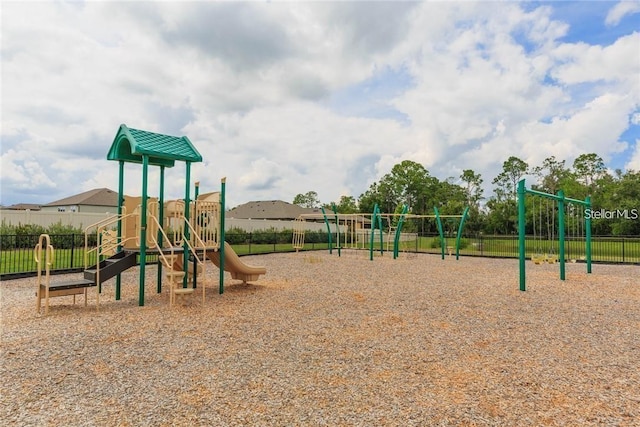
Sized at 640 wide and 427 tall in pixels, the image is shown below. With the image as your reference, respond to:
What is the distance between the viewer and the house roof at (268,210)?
53750 mm

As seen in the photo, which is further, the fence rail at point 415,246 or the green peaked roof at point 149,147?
the fence rail at point 415,246

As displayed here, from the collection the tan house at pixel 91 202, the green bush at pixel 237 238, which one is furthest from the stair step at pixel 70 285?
the tan house at pixel 91 202

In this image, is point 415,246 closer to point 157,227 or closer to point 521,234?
point 521,234

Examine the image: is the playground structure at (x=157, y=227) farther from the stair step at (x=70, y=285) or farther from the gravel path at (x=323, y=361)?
the gravel path at (x=323, y=361)

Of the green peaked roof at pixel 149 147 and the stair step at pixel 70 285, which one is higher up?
the green peaked roof at pixel 149 147

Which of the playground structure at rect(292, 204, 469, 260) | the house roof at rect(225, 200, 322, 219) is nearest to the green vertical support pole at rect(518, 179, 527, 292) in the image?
the playground structure at rect(292, 204, 469, 260)

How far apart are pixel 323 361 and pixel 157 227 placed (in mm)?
5465

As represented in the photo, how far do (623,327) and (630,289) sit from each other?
4384mm

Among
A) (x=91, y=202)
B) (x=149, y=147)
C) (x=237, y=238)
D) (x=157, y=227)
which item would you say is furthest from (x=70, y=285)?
(x=91, y=202)

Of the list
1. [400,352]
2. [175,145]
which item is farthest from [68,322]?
[400,352]

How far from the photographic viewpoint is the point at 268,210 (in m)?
55.9

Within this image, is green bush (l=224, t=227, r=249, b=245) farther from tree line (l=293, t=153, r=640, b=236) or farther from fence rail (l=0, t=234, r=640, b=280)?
tree line (l=293, t=153, r=640, b=236)

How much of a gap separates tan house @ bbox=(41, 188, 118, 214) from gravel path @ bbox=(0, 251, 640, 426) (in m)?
43.0

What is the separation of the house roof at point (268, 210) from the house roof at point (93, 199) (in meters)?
15.5
